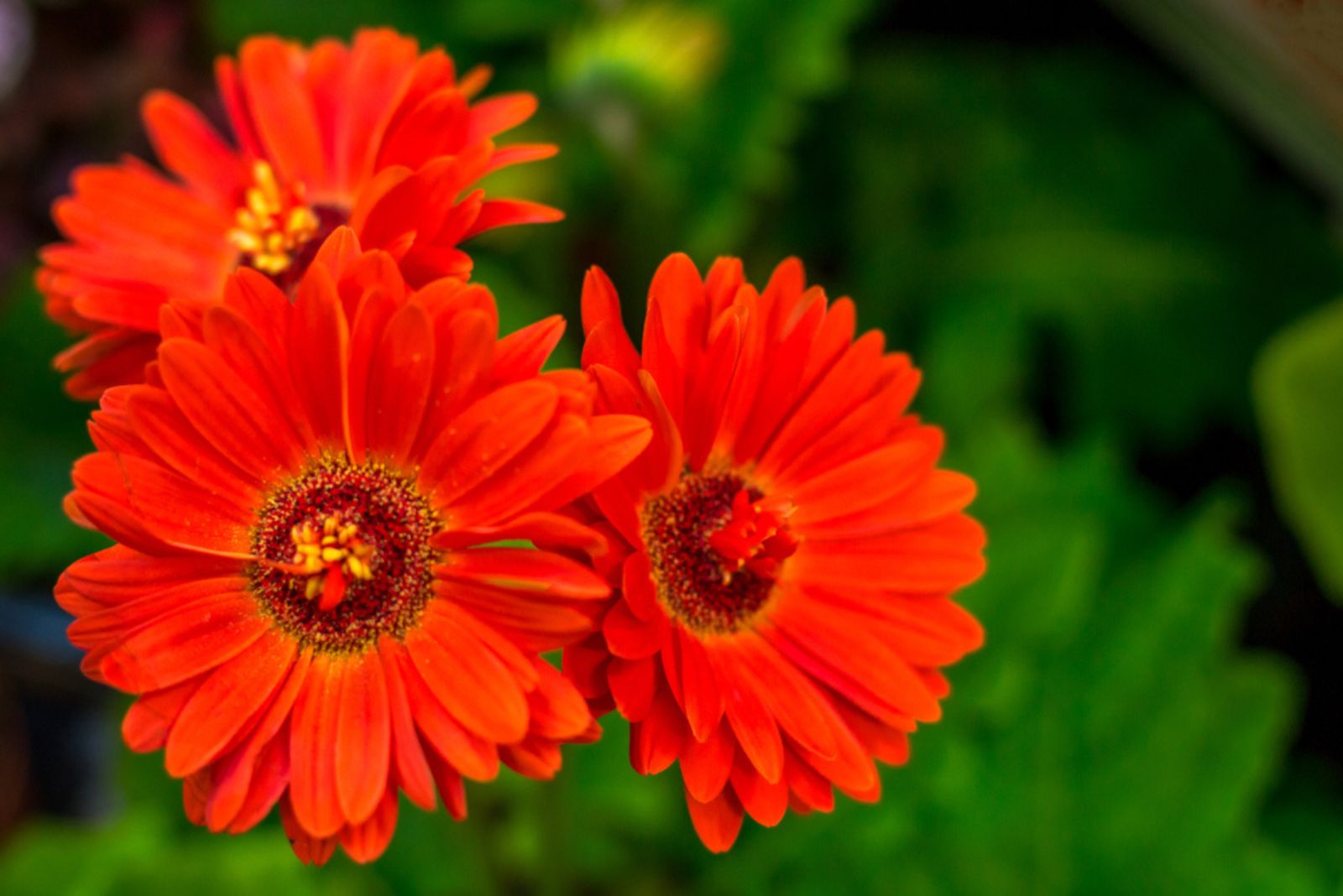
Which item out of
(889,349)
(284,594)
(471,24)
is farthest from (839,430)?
(471,24)

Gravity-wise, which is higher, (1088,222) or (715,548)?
(1088,222)

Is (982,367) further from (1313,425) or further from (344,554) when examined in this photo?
(344,554)

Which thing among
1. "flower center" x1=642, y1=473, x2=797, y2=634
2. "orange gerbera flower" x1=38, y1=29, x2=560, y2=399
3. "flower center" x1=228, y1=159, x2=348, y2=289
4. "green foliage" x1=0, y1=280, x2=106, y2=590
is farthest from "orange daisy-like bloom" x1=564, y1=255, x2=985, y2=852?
"green foliage" x1=0, y1=280, x2=106, y2=590

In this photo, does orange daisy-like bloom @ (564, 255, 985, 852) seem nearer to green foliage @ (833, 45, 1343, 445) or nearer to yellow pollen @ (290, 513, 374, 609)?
yellow pollen @ (290, 513, 374, 609)

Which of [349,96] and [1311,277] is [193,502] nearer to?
[349,96]

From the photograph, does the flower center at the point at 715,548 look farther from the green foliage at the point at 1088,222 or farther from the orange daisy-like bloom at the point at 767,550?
the green foliage at the point at 1088,222

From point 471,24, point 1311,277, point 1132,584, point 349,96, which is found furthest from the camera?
point 1311,277

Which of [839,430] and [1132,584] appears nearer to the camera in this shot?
[839,430]

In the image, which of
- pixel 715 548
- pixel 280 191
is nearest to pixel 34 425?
pixel 280 191
